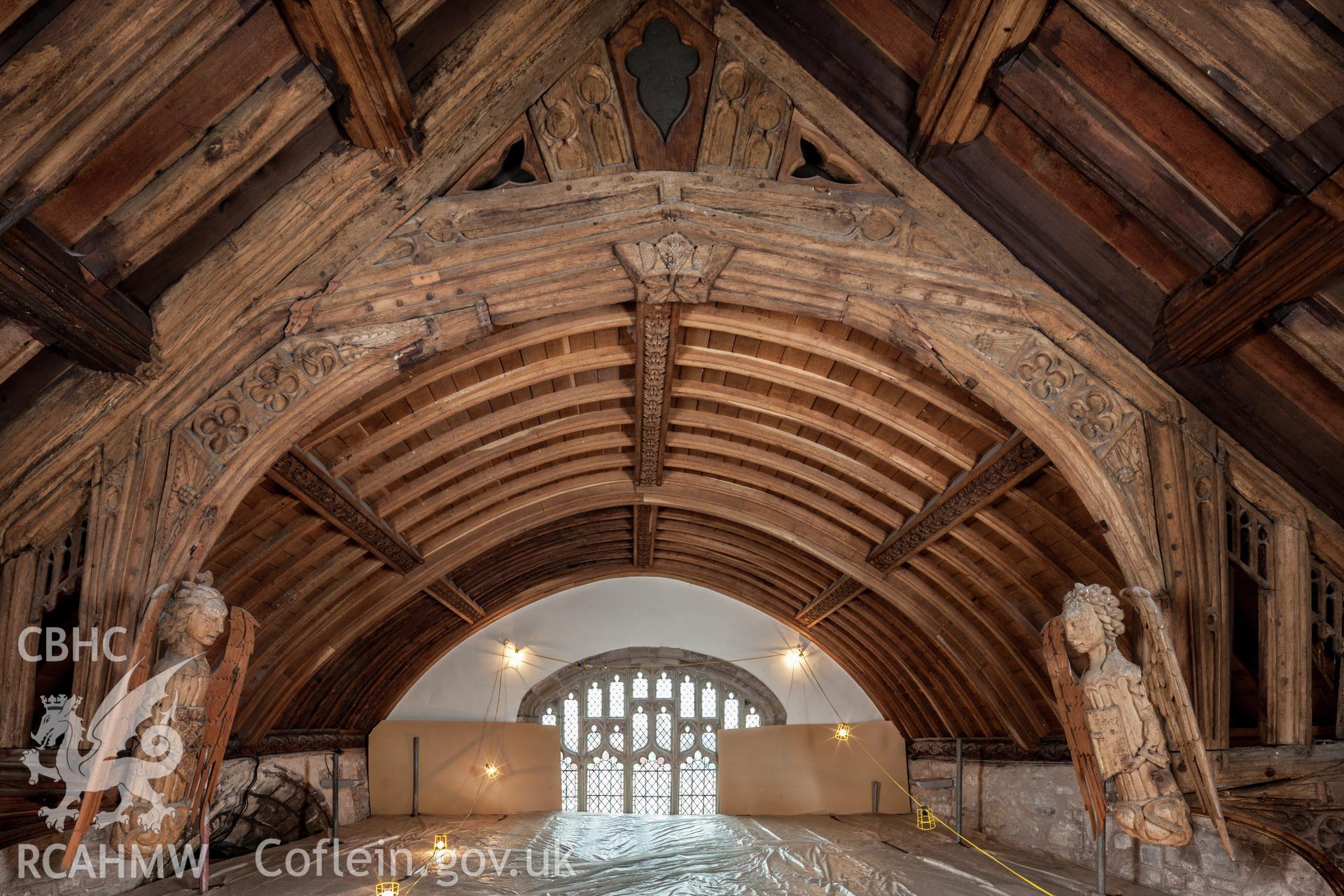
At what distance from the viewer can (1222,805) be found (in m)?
4.38

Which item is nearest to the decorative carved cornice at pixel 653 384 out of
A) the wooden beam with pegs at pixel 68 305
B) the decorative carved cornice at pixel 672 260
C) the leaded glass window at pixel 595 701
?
the decorative carved cornice at pixel 672 260

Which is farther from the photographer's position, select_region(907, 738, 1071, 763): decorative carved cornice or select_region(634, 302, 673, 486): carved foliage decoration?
select_region(907, 738, 1071, 763): decorative carved cornice

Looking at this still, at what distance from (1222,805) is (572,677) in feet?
32.9

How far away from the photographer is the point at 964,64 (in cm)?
386

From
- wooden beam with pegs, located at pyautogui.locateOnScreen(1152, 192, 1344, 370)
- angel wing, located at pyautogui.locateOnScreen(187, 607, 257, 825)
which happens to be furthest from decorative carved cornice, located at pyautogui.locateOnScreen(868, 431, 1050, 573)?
angel wing, located at pyautogui.locateOnScreen(187, 607, 257, 825)

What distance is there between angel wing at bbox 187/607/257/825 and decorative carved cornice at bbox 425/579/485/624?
4.49 metres

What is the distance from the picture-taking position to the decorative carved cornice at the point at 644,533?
9.99 m

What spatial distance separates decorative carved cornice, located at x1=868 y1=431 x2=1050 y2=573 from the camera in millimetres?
5801

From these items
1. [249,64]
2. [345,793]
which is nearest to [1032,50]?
[249,64]

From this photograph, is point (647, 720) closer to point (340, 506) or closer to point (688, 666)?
point (688, 666)

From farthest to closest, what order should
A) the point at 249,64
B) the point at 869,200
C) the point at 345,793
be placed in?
the point at 345,793, the point at 869,200, the point at 249,64

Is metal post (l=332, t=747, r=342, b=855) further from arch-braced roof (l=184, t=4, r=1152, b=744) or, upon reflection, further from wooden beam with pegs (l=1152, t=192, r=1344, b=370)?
wooden beam with pegs (l=1152, t=192, r=1344, b=370)

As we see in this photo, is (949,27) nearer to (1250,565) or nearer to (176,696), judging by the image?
(1250,565)

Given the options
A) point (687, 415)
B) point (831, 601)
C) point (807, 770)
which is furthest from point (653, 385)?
point (807, 770)
